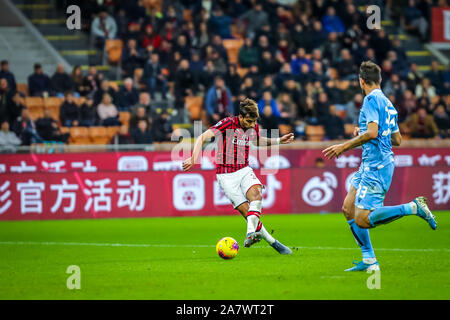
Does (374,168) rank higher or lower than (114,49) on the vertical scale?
lower

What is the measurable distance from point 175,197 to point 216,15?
7863 mm

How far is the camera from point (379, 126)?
8.76 meters

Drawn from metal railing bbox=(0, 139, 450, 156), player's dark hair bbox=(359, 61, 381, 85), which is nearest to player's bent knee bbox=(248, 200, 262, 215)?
player's dark hair bbox=(359, 61, 381, 85)

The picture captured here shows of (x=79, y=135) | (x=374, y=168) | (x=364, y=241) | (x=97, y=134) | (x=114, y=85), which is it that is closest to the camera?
(x=374, y=168)

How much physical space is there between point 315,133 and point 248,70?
9.44ft

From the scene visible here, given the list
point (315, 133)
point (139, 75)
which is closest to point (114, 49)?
point (139, 75)

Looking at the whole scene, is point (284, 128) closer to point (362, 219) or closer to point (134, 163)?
point (134, 163)

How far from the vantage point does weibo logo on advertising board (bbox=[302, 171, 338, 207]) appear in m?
19.5

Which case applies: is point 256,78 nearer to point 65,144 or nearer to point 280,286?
point 65,144

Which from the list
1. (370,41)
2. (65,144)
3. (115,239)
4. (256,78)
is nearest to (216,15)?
(256,78)

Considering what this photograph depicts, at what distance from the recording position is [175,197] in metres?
19.0

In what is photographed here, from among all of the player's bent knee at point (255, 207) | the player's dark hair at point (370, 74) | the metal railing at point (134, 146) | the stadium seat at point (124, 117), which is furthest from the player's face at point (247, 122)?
the stadium seat at point (124, 117)

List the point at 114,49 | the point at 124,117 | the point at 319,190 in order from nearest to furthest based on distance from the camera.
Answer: the point at 319,190, the point at 124,117, the point at 114,49

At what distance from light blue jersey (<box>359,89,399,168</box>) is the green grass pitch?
4.29ft
